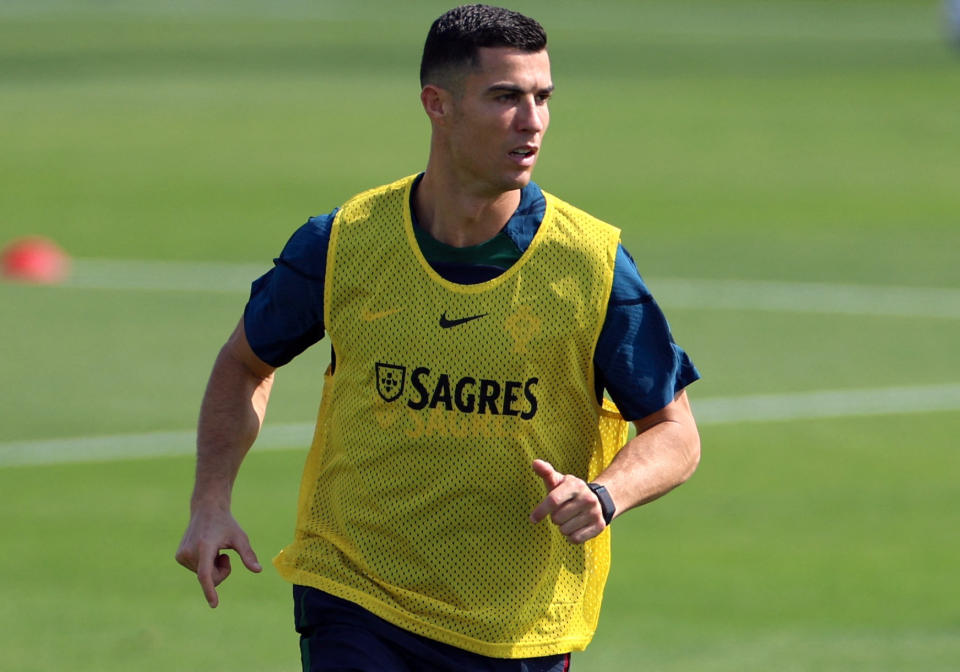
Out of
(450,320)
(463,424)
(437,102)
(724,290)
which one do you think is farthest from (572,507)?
(724,290)

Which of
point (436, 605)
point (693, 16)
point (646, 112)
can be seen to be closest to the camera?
point (436, 605)

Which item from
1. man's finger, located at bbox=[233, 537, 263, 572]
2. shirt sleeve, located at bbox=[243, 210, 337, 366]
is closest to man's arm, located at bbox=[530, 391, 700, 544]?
man's finger, located at bbox=[233, 537, 263, 572]

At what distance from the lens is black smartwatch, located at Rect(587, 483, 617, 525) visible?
204 inches

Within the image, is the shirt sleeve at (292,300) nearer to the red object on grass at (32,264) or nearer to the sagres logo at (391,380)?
the sagres logo at (391,380)

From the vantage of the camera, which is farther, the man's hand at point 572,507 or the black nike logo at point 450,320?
the black nike logo at point 450,320

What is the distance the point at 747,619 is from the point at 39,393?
6.17 metres

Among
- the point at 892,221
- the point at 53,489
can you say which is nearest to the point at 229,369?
the point at 53,489

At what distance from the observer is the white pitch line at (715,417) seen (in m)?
12.7

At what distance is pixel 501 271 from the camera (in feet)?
18.4

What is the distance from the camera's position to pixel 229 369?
232 inches

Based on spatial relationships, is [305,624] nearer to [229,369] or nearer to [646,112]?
[229,369]

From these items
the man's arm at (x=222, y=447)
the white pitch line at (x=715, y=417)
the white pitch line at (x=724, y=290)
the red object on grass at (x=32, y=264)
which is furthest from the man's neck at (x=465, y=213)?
the red object on grass at (x=32, y=264)

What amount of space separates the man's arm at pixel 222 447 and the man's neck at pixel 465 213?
2.07ft

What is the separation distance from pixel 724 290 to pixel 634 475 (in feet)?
43.4
